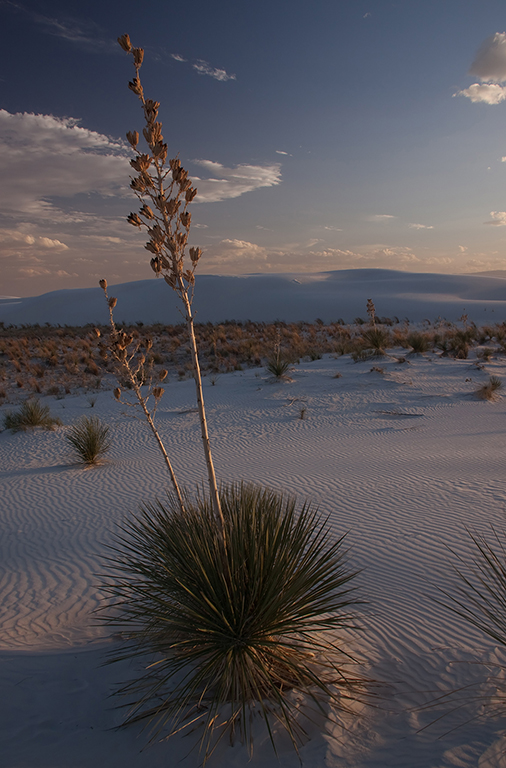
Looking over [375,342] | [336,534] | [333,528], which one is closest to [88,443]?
[333,528]

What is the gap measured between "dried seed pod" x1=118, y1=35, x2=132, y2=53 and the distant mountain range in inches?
1381

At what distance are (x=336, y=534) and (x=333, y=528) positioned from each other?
18cm

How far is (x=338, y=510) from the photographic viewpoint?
511 cm

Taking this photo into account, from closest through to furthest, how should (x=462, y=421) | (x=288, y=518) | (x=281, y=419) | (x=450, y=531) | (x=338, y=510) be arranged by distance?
(x=288, y=518) → (x=450, y=531) → (x=338, y=510) → (x=462, y=421) → (x=281, y=419)

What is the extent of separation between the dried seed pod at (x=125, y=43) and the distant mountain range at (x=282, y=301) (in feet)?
115

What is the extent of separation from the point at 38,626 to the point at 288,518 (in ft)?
6.99

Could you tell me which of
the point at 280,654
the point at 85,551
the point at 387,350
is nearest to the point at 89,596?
the point at 85,551

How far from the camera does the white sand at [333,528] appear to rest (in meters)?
2.02

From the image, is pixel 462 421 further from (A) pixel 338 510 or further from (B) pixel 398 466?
(A) pixel 338 510

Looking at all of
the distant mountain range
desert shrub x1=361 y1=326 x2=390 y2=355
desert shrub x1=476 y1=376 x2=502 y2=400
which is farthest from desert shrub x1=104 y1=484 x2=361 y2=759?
the distant mountain range

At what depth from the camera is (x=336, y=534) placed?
4457 mm

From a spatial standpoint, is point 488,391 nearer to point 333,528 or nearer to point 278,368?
point 278,368

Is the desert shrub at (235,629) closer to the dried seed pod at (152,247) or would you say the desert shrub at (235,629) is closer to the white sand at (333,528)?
the white sand at (333,528)

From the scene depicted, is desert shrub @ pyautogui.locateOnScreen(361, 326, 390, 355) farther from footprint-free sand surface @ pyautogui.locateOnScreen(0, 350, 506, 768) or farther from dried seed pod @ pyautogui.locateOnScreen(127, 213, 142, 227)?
dried seed pod @ pyautogui.locateOnScreen(127, 213, 142, 227)
